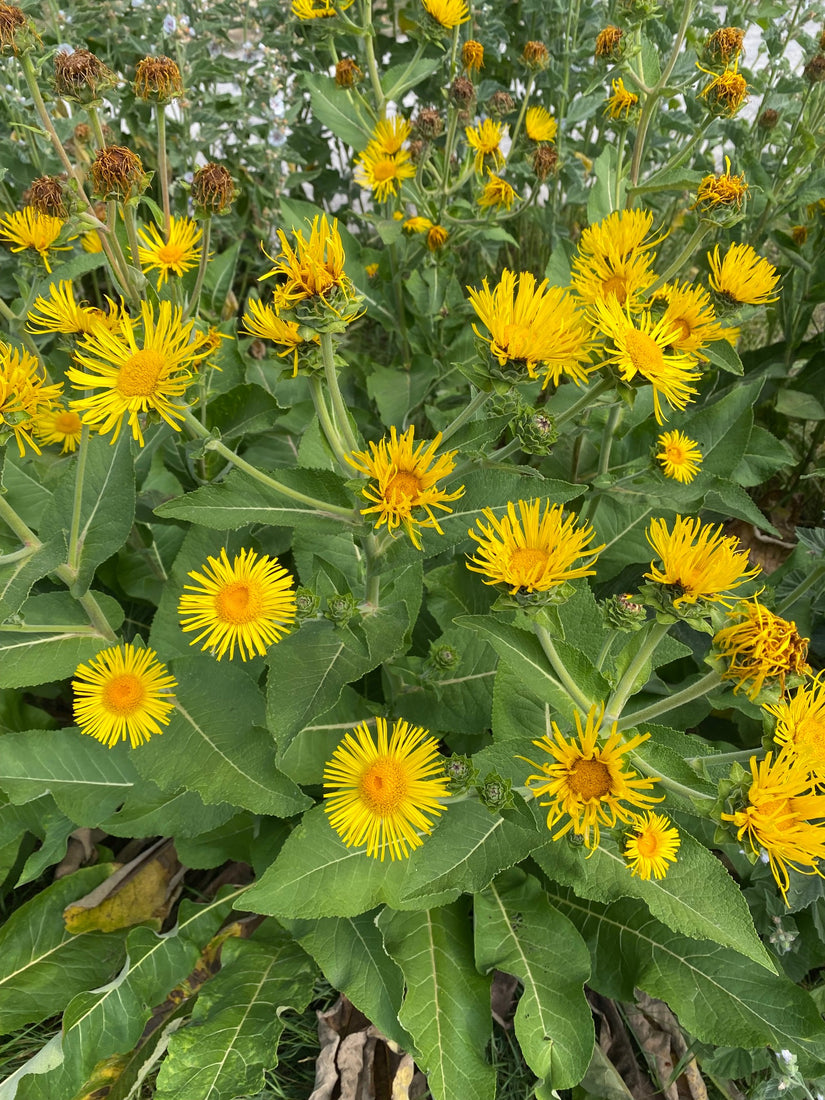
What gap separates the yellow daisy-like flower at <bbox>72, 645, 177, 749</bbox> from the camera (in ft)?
5.02

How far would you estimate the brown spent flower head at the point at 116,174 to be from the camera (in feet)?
4.46

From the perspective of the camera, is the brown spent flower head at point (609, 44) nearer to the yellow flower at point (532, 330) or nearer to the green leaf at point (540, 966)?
the yellow flower at point (532, 330)

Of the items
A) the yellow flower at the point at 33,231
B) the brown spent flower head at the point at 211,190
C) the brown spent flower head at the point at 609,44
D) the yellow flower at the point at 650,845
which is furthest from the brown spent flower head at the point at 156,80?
the yellow flower at the point at 650,845

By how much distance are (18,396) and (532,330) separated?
33.9 inches

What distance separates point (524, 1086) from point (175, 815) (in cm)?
101

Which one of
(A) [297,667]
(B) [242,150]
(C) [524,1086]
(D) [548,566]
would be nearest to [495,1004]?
(C) [524,1086]

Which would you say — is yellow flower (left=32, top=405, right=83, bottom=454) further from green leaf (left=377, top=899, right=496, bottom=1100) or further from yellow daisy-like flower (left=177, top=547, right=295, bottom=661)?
green leaf (left=377, top=899, right=496, bottom=1100)

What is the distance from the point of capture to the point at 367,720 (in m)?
1.71

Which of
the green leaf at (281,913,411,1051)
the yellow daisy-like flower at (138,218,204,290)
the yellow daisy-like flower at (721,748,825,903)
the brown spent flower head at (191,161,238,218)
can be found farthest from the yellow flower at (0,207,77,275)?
the yellow daisy-like flower at (721,748,825,903)

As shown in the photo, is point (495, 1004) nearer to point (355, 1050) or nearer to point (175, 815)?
point (355, 1050)

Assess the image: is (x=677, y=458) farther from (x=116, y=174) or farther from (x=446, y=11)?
(x=446, y=11)

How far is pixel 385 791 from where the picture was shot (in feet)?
4.29

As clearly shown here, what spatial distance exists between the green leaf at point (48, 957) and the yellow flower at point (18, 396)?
118cm

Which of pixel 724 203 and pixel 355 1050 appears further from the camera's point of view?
pixel 355 1050
